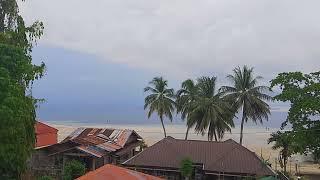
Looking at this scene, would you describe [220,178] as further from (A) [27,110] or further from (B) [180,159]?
(A) [27,110]

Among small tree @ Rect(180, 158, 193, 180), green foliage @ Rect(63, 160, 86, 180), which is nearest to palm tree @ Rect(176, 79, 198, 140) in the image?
small tree @ Rect(180, 158, 193, 180)

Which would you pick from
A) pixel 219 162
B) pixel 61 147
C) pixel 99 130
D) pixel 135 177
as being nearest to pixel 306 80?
pixel 219 162

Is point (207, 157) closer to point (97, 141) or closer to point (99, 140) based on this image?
point (97, 141)

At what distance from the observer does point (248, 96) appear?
45.0 metres

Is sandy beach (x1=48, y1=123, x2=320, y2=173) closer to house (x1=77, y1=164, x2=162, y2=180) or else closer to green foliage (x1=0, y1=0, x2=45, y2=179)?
house (x1=77, y1=164, x2=162, y2=180)

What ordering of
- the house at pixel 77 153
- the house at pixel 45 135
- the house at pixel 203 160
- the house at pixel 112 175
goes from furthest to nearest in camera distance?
the house at pixel 45 135
the house at pixel 77 153
the house at pixel 203 160
the house at pixel 112 175

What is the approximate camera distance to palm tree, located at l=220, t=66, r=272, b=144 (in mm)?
44969

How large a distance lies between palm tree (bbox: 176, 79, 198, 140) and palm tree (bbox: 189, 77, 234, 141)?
170cm

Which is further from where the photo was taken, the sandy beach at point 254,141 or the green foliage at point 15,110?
the sandy beach at point 254,141

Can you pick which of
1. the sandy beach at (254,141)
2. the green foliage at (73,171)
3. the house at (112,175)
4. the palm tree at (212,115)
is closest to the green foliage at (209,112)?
the palm tree at (212,115)

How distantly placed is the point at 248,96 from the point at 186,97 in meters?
7.88

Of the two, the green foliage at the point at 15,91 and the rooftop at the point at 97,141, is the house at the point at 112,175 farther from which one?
the rooftop at the point at 97,141

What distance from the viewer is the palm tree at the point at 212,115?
44.9 m

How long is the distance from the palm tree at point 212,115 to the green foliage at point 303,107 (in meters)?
18.4
